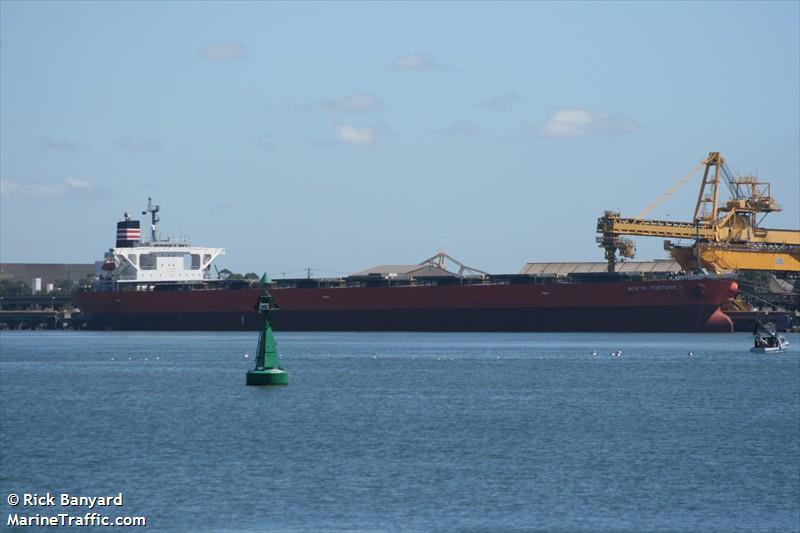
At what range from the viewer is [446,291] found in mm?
72375

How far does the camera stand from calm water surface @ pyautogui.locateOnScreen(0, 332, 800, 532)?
18891 mm

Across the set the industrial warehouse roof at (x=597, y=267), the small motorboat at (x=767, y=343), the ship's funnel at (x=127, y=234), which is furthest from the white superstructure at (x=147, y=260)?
the small motorboat at (x=767, y=343)

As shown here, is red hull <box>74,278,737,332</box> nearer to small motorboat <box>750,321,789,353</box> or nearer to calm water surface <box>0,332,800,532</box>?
small motorboat <box>750,321,789,353</box>

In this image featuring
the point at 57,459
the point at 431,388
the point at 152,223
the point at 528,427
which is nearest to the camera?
the point at 57,459

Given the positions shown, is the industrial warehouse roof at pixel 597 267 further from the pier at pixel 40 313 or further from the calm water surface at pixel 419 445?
the calm water surface at pixel 419 445

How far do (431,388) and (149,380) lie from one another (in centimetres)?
917

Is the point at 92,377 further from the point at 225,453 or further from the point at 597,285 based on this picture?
the point at 597,285

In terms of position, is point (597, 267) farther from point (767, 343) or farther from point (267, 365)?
point (267, 365)

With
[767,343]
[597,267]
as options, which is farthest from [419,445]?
[597,267]

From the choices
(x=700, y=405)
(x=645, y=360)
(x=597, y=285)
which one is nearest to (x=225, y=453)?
(x=700, y=405)

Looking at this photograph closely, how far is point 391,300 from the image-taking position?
7388 centimetres

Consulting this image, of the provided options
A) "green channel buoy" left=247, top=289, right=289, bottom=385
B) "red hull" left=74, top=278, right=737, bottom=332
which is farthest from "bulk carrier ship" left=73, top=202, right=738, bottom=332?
"green channel buoy" left=247, top=289, right=289, bottom=385

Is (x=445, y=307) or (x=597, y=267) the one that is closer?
(x=445, y=307)

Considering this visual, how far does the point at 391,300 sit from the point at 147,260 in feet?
70.4
